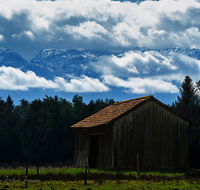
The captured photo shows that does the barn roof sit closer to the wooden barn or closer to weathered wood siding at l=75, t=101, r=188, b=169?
the wooden barn

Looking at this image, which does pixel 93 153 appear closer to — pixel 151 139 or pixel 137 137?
pixel 137 137

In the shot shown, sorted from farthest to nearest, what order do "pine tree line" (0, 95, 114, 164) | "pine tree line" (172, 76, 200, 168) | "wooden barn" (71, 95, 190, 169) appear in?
"pine tree line" (0, 95, 114, 164), "pine tree line" (172, 76, 200, 168), "wooden barn" (71, 95, 190, 169)

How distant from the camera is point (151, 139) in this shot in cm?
2764

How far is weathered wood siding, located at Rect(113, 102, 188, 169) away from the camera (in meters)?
26.0

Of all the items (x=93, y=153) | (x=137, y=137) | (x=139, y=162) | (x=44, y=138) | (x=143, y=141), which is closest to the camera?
(x=139, y=162)

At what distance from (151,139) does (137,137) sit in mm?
1599

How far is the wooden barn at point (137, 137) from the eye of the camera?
25953mm

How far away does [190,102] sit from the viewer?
64000 mm

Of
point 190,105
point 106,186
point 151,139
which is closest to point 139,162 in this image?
point 151,139

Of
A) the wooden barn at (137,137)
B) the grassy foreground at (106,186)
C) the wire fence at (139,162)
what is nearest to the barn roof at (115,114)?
the wooden barn at (137,137)

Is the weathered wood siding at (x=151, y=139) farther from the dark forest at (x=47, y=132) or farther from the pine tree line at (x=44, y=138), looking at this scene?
the pine tree line at (x=44, y=138)

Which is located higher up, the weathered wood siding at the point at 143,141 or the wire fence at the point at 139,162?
the weathered wood siding at the point at 143,141

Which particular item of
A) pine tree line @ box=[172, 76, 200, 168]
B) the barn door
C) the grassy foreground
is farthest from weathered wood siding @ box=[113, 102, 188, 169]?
pine tree line @ box=[172, 76, 200, 168]

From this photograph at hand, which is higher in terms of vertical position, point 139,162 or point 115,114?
point 115,114
